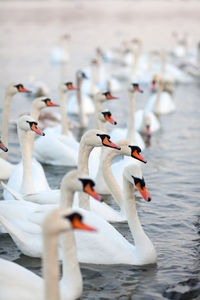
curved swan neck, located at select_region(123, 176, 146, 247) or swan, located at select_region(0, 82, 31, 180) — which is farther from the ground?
swan, located at select_region(0, 82, 31, 180)

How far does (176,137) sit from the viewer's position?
13.4 meters

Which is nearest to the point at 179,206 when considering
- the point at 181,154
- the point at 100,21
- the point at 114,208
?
the point at 114,208

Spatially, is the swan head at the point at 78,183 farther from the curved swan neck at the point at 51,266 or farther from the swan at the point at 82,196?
the swan at the point at 82,196

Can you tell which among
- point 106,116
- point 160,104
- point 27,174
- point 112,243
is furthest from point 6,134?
point 160,104

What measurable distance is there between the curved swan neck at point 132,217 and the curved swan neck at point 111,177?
1401 mm

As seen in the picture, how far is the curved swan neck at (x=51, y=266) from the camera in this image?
4.47 meters

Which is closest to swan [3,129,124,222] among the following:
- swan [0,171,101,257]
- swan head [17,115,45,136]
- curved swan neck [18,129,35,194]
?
curved swan neck [18,129,35,194]

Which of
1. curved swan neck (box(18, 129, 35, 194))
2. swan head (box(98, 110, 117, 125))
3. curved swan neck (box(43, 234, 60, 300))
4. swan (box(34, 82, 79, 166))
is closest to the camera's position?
curved swan neck (box(43, 234, 60, 300))

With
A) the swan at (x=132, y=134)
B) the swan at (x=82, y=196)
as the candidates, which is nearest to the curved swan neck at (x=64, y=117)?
the swan at (x=132, y=134)

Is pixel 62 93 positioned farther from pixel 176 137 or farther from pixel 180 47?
pixel 180 47

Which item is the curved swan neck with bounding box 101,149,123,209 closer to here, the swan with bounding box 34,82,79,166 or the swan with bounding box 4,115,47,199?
the swan with bounding box 4,115,47,199

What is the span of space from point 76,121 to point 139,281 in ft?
29.9

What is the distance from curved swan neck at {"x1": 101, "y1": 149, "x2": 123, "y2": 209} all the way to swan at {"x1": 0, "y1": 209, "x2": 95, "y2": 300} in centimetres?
275

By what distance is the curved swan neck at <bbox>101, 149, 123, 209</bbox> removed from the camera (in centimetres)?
839
